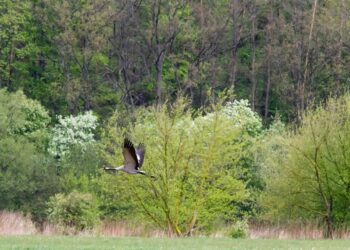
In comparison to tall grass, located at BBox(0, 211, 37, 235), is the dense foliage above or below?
above

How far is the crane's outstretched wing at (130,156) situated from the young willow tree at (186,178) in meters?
15.9

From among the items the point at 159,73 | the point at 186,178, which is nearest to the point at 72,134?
the point at 159,73

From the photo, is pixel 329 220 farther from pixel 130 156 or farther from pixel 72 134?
pixel 72 134

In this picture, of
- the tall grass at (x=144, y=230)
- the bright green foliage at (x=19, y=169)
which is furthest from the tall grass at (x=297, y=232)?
the bright green foliage at (x=19, y=169)

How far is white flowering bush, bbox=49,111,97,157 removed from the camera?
56.7m

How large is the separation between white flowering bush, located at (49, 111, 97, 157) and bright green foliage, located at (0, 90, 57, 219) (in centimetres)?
208

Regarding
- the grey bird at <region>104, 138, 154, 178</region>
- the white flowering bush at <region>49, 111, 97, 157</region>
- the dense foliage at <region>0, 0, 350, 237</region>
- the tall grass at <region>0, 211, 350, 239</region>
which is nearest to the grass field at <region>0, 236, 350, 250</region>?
the grey bird at <region>104, 138, 154, 178</region>

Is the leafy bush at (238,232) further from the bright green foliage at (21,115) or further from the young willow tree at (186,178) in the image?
the bright green foliage at (21,115)

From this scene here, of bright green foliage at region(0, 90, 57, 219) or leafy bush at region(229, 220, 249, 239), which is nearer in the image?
leafy bush at region(229, 220, 249, 239)

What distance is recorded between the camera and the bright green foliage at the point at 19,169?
50.9 m

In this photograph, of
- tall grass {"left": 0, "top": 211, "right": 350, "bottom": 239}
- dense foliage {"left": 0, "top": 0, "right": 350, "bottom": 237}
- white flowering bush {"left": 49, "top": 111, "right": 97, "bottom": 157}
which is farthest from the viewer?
white flowering bush {"left": 49, "top": 111, "right": 97, "bottom": 157}

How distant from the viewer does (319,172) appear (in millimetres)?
42406

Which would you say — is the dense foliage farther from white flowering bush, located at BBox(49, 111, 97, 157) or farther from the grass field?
the grass field

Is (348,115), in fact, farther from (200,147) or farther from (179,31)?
(179,31)
